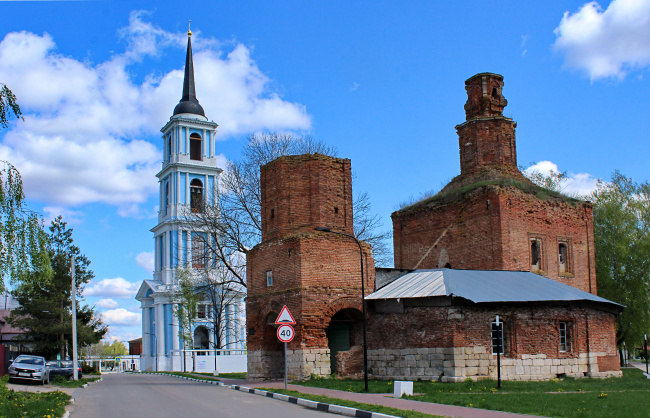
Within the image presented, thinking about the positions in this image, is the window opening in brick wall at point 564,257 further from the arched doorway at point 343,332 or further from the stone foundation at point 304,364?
the stone foundation at point 304,364

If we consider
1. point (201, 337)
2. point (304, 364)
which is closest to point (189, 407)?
point (304, 364)

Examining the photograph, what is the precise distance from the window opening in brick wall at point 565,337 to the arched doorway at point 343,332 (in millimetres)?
7717

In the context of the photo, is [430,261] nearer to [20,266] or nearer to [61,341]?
[20,266]

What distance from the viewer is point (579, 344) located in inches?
907

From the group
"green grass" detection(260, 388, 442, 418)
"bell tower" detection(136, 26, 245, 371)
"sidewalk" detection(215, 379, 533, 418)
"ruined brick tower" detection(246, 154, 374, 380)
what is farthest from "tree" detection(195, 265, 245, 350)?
"green grass" detection(260, 388, 442, 418)

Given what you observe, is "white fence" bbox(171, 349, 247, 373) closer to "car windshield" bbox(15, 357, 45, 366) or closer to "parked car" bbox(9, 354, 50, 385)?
"car windshield" bbox(15, 357, 45, 366)

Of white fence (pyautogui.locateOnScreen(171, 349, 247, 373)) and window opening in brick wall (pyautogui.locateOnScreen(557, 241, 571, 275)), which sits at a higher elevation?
window opening in brick wall (pyautogui.locateOnScreen(557, 241, 571, 275))

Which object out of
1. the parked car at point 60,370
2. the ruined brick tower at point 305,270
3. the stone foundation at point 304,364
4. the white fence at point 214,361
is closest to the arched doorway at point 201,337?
the white fence at point 214,361

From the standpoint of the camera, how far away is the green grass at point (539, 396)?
12.3 m

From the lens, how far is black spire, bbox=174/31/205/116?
61125mm

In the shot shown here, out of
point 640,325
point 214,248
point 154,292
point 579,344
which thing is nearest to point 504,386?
point 579,344

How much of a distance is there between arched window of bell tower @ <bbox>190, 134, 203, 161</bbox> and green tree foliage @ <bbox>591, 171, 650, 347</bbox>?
38099mm

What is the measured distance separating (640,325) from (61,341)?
38979 millimetres

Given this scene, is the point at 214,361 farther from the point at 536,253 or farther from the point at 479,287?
the point at 479,287
